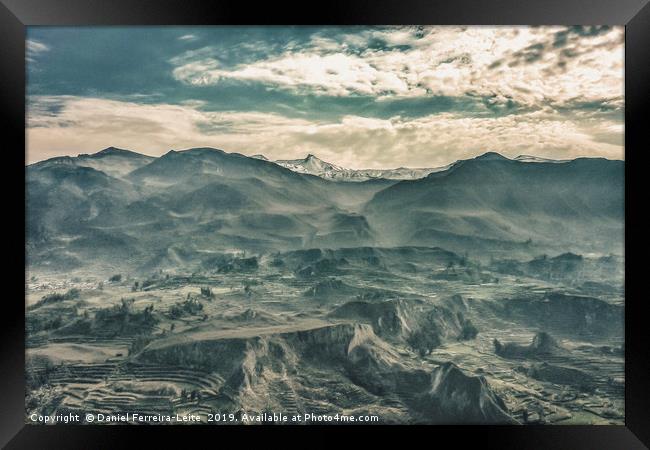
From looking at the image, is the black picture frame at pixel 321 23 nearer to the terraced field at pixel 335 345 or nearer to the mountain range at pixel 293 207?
the terraced field at pixel 335 345

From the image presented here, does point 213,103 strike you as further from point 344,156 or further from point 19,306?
point 19,306

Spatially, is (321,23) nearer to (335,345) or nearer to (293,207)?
(293,207)

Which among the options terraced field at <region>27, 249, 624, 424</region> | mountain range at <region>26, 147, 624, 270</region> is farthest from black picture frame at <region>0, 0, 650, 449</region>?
mountain range at <region>26, 147, 624, 270</region>

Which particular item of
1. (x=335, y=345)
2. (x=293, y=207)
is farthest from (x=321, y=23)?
(x=335, y=345)

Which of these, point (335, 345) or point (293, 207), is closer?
point (335, 345)

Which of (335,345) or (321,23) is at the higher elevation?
(321,23)
